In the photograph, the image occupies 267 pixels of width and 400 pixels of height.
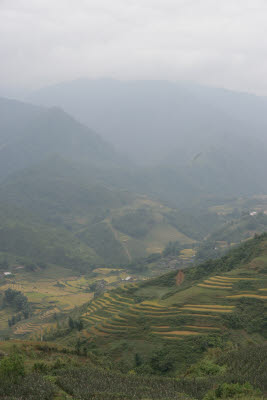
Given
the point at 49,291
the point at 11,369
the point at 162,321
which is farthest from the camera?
the point at 49,291

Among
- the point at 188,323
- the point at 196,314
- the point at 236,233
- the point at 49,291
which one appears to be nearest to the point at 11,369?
the point at 188,323

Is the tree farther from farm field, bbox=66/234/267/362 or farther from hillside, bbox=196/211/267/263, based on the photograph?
hillside, bbox=196/211/267/263

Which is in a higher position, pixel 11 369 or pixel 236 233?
pixel 11 369

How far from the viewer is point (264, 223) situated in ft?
563

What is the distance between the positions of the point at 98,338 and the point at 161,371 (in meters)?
11.0

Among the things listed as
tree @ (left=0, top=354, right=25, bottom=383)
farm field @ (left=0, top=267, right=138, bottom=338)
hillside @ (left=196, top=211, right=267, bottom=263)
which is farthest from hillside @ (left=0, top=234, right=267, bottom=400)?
hillside @ (left=196, top=211, right=267, bottom=263)

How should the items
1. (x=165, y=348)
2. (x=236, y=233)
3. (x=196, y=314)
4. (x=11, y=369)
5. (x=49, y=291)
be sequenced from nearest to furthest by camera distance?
(x=11, y=369) < (x=165, y=348) < (x=196, y=314) < (x=49, y=291) < (x=236, y=233)

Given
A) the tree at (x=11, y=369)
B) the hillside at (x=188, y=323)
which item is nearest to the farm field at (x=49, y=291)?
the hillside at (x=188, y=323)

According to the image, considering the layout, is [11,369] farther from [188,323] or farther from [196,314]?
[196,314]

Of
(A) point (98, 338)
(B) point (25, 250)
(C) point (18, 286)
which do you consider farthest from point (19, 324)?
(B) point (25, 250)

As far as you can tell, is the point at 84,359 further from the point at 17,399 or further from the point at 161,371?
the point at 17,399

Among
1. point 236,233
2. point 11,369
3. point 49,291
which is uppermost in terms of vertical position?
point 11,369

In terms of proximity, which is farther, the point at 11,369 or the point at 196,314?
the point at 196,314

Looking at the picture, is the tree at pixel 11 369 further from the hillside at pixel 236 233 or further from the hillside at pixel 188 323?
the hillside at pixel 236 233
